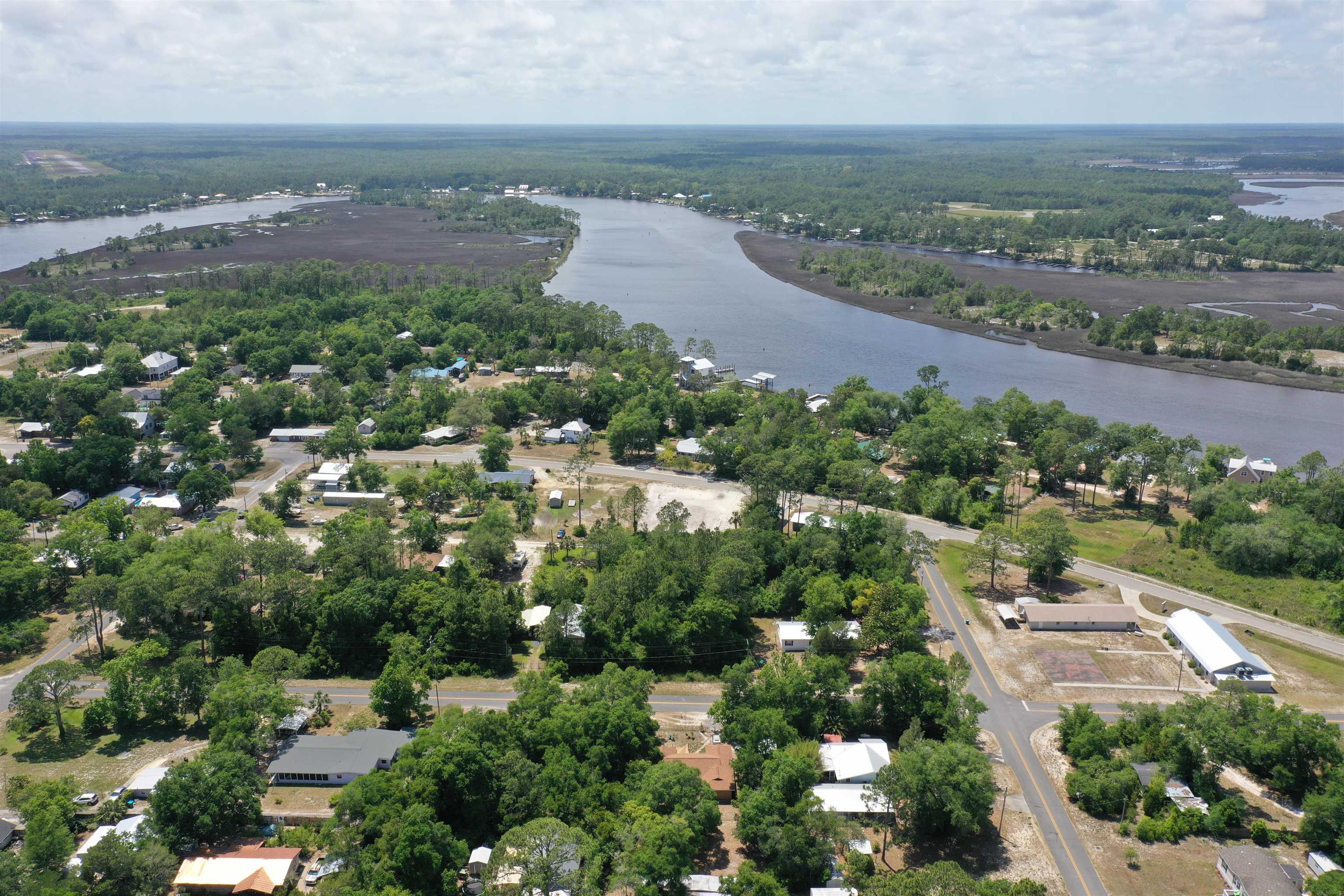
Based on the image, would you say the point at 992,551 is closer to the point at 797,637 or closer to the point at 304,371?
the point at 797,637

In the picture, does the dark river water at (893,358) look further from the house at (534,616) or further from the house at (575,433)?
the house at (534,616)

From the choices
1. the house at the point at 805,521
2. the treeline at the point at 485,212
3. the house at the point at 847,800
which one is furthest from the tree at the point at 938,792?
the treeline at the point at 485,212

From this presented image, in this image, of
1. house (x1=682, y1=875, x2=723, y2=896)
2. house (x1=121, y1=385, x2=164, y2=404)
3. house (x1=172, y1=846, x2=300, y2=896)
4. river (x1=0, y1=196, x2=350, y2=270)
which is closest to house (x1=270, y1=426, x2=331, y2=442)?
house (x1=121, y1=385, x2=164, y2=404)

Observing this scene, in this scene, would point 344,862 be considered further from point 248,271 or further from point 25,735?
point 248,271

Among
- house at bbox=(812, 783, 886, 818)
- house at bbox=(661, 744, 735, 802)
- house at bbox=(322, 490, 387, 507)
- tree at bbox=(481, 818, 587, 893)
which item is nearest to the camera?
tree at bbox=(481, 818, 587, 893)

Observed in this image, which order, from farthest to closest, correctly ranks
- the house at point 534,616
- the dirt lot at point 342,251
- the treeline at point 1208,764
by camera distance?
the dirt lot at point 342,251
the house at point 534,616
the treeline at point 1208,764

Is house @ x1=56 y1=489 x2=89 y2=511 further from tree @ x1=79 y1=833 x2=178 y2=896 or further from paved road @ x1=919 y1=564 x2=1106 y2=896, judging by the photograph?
paved road @ x1=919 y1=564 x2=1106 y2=896
